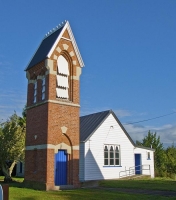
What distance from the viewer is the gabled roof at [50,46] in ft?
69.1

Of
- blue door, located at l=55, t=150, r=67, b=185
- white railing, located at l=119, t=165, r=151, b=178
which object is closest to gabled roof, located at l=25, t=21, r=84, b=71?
blue door, located at l=55, t=150, r=67, b=185

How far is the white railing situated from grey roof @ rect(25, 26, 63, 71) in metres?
13.9

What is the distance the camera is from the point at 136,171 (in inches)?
1261

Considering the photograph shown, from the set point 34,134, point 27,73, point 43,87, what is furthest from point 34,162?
point 27,73

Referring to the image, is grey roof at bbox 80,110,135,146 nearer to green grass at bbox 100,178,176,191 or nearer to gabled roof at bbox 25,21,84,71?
green grass at bbox 100,178,176,191

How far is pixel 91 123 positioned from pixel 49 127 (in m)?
10.9

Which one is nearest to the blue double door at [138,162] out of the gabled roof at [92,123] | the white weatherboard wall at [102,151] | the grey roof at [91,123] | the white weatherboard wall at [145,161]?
the white weatherboard wall at [145,161]

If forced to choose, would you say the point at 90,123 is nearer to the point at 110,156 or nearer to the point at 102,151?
the point at 102,151

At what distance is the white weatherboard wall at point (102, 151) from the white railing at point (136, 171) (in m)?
0.38

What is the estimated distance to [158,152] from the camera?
43.9 metres

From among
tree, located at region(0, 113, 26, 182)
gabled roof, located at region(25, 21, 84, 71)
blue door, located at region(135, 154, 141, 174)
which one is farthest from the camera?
blue door, located at region(135, 154, 141, 174)

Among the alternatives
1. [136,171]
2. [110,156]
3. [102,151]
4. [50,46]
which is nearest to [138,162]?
[136,171]

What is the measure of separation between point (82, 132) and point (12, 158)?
673 cm

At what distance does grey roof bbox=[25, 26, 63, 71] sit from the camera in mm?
21470
